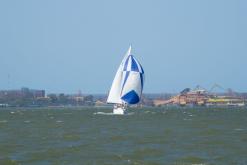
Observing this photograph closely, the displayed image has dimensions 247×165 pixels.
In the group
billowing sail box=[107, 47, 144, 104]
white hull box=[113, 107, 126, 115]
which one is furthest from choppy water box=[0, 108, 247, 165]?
white hull box=[113, 107, 126, 115]

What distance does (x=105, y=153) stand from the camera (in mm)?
45906

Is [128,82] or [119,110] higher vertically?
[128,82]

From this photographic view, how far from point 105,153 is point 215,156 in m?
6.80

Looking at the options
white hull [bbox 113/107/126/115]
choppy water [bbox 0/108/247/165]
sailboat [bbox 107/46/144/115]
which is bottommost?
Result: choppy water [bbox 0/108/247/165]

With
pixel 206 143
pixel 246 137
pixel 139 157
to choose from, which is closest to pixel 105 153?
pixel 139 157

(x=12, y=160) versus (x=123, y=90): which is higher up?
(x=123, y=90)

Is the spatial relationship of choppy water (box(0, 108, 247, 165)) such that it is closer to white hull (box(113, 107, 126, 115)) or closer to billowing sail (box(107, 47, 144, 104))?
billowing sail (box(107, 47, 144, 104))

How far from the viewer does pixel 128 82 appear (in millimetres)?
111000

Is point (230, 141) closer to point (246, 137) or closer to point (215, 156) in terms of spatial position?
point (246, 137)

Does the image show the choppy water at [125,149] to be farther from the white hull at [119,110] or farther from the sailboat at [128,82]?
the white hull at [119,110]

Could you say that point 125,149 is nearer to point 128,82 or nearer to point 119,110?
point 128,82

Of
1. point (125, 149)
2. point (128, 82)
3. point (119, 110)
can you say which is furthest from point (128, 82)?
point (125, 149)

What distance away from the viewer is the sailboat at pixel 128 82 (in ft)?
364

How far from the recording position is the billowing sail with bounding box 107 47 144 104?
364 feet
